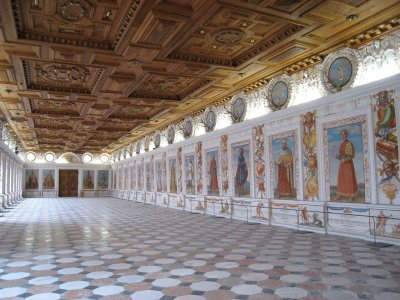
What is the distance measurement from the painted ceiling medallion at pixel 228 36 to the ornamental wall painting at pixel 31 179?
122ft

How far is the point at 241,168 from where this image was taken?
49.5 ft

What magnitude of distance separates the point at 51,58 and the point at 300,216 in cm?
975

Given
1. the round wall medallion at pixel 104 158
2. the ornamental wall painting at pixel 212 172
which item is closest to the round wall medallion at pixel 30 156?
the round wall medallion at pixel 104 158

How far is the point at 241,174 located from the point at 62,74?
27.3ft

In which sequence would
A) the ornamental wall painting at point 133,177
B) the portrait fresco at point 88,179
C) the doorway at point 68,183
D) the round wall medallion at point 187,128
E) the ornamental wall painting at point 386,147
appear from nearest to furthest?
the ornamental wall painting at point 386,147, the round wall medallion at point 187,128, the ornamental wall painting at point 133,177, the doorway at point 68,183, the portrait fresco at point 88,179

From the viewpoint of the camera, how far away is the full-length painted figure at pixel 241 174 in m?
14.9

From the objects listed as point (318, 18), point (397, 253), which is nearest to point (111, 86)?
point (318, 18)

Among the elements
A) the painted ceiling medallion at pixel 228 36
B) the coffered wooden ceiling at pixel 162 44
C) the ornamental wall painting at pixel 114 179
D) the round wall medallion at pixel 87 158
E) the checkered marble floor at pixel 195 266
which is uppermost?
the painted ceiling medallion at pixel 228 36

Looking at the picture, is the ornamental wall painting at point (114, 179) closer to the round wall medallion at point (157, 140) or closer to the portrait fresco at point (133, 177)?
the portrait fresco at point (133, 177)

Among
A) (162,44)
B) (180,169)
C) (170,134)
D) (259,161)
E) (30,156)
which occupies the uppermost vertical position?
(162,44)

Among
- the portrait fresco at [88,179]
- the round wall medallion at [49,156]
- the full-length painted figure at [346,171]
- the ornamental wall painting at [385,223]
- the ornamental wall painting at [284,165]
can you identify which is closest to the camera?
the ornamental wall painting at [385,223]

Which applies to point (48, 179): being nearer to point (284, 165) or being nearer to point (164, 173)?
point (164, 173)

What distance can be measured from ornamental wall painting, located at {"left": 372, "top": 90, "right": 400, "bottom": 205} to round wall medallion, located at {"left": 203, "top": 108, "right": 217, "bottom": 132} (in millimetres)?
9123

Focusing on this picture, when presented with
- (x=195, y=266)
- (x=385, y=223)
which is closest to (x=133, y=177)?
(x=385, y=223)
